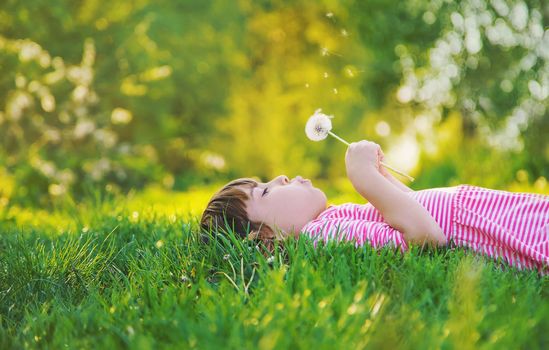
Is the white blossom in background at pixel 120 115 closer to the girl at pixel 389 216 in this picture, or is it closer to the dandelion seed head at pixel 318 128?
the dandelion seed head at pixel 318 128

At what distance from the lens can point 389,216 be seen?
83.4 inches

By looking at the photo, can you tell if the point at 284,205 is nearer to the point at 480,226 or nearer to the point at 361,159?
the point at 361,159

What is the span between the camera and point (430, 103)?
7.56 m

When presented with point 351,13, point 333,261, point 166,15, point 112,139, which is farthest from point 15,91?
point 333,261

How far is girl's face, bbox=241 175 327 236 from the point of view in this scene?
7.62 feet

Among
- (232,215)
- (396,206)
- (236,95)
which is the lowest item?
(236,95)

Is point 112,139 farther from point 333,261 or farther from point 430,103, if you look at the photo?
point 333,261

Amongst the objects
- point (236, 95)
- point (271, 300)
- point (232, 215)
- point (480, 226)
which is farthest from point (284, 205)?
point (236, 95)

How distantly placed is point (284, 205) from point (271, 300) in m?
0.83

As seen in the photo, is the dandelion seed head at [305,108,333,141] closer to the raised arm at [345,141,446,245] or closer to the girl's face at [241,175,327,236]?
the girl's face at [241,175,327,236]

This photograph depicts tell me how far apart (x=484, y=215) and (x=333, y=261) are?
622 millimetres

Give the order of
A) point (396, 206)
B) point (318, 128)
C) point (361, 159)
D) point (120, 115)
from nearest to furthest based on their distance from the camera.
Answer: point (396, 206), point (361, 159), point (318, 128), point (120, 115)

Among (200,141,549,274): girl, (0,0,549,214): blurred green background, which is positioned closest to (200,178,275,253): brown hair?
(200,141,549,274): girl

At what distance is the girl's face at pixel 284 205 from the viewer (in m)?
2.32
